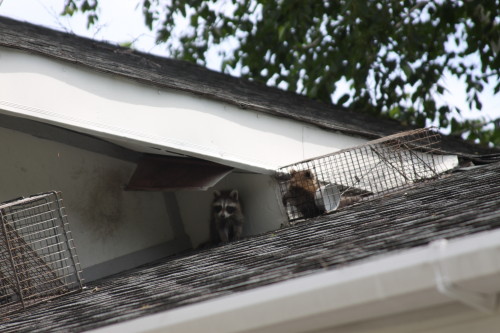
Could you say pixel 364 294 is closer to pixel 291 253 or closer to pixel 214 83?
pixel 291 253

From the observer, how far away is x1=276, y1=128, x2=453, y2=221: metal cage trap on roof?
227 inches

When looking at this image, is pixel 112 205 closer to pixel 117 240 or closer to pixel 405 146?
pixel 117 240

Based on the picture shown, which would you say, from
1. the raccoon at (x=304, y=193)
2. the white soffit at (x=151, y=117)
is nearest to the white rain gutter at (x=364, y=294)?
the white soffit at (x=151, y=117)

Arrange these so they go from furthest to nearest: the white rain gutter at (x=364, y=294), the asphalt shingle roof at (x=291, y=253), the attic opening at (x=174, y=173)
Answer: the attic opening at (x=174, y=173) < the asphalt shingle roof at (x=291, y=253) < the white rain gutter at (x=364, y=294)

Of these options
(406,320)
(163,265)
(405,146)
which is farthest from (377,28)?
Answer: (406,320)

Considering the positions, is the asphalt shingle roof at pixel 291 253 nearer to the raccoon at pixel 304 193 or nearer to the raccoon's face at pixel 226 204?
Answer: the raccoon at pixel 304 193

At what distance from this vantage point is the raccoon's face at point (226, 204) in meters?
6.13

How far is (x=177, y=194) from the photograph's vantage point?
23.0ft

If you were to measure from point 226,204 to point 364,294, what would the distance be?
3.72m

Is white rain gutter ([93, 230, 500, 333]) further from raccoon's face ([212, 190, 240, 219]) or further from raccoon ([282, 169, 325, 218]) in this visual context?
raccoon's face ([212, 190, 240, 219])

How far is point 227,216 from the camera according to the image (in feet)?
20.1

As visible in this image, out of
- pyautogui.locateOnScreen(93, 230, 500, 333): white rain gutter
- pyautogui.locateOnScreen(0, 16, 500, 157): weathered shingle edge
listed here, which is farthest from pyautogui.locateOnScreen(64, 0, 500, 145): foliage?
pyautogui.locateOnScreen(93, 230, 500, 333): white rain gutter

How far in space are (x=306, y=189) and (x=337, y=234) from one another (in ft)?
4.42

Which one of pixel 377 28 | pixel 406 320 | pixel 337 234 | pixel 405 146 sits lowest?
pixel 406 320
